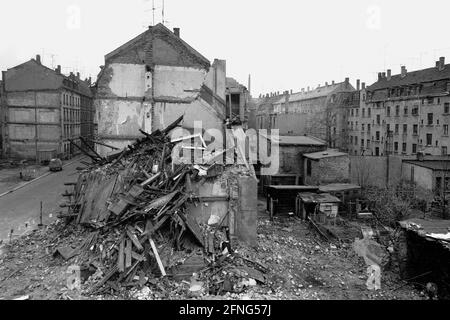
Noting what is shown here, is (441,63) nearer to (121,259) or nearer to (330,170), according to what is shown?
(330,170)

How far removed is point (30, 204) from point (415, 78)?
138 ft

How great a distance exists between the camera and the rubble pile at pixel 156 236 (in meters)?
12.8

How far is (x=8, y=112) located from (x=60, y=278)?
3706 centimetres

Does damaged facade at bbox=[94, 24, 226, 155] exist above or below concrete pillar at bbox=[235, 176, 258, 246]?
above

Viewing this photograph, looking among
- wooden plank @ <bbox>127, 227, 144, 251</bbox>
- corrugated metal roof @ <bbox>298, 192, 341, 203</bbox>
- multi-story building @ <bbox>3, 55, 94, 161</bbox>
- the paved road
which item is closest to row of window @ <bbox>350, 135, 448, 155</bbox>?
corrugated metal roof @ <bbox>298, 192, 341, 203</bbox>

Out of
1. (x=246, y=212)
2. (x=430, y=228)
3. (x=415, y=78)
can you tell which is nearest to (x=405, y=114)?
(x=415, y=78)

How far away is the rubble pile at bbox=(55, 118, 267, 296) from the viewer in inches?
504

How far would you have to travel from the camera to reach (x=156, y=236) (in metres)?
13.9

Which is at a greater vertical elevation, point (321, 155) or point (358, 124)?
point (358, 124)

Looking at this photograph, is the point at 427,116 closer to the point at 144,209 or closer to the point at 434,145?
the point at 434,145

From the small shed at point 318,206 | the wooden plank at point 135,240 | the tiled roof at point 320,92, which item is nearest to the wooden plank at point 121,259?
the wooden plank at point 135,240

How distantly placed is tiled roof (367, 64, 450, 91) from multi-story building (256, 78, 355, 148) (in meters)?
7.20

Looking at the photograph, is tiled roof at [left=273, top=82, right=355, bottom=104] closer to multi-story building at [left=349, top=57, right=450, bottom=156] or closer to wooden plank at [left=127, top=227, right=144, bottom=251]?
multi-story building at [left=349, top=57, right=450, bottom=156]

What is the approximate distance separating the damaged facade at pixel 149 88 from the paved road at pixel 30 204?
14.6 ft
